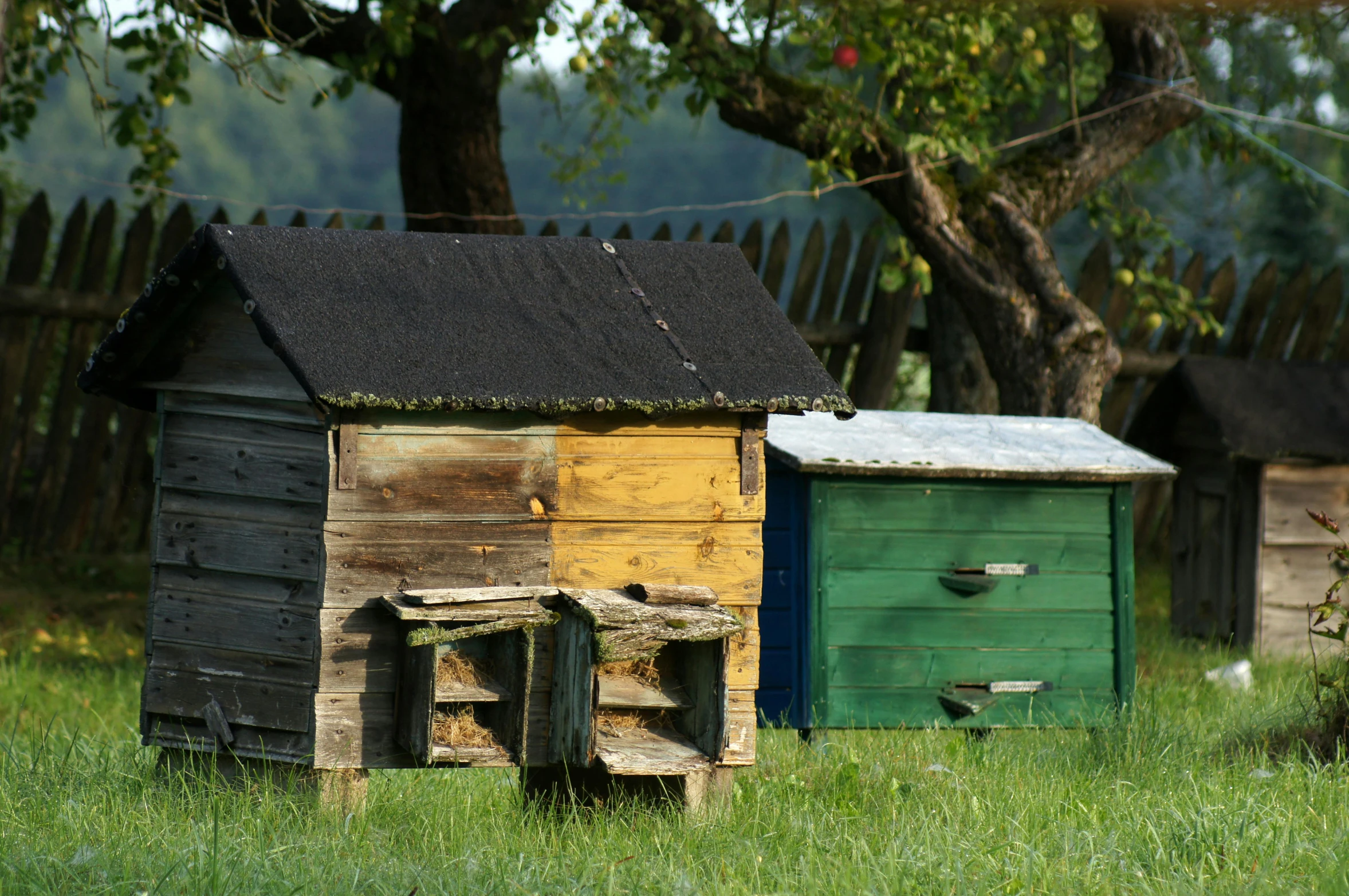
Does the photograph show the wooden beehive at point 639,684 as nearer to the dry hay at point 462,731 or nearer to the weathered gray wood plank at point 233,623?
the dry hay at point 462,731

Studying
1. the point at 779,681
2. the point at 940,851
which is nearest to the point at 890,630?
the point at 779,681

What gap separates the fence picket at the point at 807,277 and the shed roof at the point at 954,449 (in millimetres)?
2758

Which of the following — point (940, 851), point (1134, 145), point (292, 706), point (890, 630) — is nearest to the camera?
point (940, 851)

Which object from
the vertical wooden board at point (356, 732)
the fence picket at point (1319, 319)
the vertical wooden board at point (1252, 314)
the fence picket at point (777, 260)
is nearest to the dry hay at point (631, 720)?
the vertical wooden board at point (356, 732)

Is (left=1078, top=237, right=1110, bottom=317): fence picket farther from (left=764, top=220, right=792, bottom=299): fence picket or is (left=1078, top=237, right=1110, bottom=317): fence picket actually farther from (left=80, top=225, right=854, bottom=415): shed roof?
(left=80, top=225, right=854, bottom=415): shed roof

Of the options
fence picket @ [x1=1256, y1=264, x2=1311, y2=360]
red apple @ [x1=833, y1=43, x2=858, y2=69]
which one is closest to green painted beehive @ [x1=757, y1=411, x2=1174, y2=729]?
red apple @ [x1=833, y1=43, x2=858, y2=69]

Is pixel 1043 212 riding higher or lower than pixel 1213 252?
lower

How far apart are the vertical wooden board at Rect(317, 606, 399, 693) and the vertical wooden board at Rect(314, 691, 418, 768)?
35 mm

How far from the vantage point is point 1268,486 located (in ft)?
26.5

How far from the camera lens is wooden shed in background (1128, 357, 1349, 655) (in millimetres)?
7980

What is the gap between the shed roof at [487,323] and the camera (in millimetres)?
4094

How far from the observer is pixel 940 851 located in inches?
156

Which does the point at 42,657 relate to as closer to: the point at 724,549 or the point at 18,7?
the point at 18,7

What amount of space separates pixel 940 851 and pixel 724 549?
1.26 m
